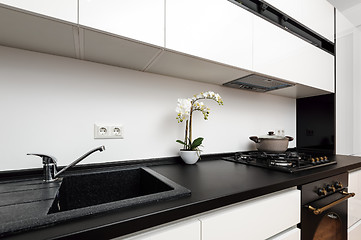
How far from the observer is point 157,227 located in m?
0.55

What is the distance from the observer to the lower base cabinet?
57 centimetres

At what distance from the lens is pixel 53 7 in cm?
66

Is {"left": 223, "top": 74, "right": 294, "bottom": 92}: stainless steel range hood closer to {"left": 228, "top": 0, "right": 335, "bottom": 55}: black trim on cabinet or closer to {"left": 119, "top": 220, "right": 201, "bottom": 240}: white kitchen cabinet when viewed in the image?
{"left": 228, "top": 0, "right": 335, "bottom": 55}: black trim on cabinet

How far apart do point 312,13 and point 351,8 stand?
37.4 inches

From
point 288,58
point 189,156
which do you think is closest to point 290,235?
point 189,156

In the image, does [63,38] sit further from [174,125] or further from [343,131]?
[343,131]

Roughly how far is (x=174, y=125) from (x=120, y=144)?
39cm

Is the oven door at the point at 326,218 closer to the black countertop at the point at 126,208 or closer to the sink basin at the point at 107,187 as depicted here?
the black countertop at the point at 126,208

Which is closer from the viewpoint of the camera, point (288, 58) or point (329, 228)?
point (329, 228)

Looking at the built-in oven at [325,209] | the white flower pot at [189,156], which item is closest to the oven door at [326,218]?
the built-in oven at [325,209]

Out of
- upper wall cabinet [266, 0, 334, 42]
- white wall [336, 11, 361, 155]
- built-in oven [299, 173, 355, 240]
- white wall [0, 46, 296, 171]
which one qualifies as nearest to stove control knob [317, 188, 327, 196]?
built-in oven [299, 173, 355, 240]

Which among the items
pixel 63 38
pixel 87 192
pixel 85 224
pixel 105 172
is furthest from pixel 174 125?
pixel 85 224

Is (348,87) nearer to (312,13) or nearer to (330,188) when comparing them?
(312,13)

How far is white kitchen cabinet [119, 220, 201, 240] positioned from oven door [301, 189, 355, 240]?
25.0 inches
